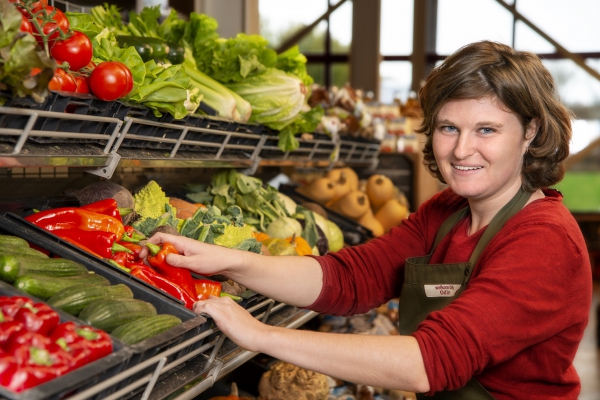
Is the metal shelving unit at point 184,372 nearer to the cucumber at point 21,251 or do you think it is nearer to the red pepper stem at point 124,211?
the cucumber at point 21,251

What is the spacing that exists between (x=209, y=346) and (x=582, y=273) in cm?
103

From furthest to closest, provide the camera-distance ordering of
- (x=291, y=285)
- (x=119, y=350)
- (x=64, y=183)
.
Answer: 1. (x=64, y=183)
2. (x=291, y=285)
3. (x=119, y=350)

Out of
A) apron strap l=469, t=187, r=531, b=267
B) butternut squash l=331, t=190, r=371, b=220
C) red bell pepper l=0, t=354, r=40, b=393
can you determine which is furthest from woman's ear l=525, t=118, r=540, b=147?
butternut squash l=331, t=190, r=371, b=220

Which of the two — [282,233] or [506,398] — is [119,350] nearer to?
[506,398]

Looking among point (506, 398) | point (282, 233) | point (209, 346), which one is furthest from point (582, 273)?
point (282, 233)

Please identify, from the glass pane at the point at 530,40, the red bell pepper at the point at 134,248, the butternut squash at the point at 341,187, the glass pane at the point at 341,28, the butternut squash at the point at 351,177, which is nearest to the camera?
the red bell pepper at the point at 134,248

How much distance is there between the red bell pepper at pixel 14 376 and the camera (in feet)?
3.63

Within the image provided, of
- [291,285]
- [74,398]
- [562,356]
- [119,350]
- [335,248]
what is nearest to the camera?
[74,398]

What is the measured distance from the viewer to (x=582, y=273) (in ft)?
6.02

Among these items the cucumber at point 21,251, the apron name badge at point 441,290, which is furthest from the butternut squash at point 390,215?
the cucumber at point 21,251

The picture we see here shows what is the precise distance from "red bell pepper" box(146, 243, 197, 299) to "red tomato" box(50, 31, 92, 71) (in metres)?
0.56

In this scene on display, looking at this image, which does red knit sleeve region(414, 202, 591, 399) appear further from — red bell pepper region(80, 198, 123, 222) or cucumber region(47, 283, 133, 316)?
red bell pepper region(80, 198, 123, 222)

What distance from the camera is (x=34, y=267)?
1.52m

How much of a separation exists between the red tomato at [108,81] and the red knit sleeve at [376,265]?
0.95 meters
